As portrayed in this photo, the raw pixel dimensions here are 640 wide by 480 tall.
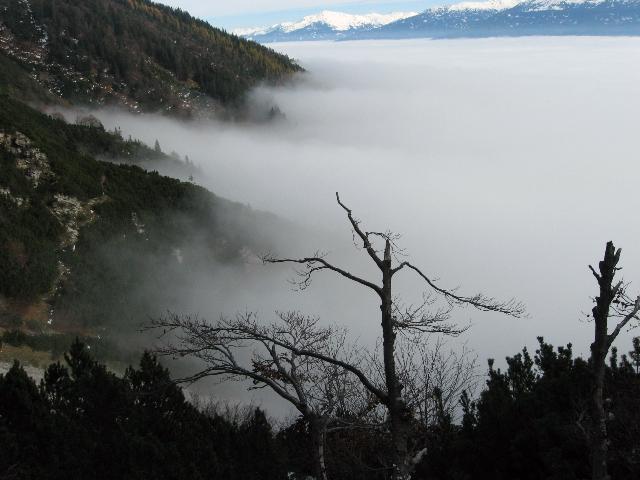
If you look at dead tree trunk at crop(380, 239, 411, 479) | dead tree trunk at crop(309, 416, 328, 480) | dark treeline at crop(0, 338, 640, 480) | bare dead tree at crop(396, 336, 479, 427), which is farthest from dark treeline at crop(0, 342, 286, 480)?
dead tree trunk at crop(380, 239, 411, 479)

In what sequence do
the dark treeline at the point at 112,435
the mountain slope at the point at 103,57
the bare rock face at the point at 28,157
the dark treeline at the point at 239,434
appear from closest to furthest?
1. the dark treeline at the point at 239,434
2. the dark treeline at the point at 112,435
3. the bare rock face at the point at 28,157
4. the mountain slope at the point at 103,57

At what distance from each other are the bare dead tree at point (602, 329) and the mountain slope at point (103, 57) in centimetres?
14299

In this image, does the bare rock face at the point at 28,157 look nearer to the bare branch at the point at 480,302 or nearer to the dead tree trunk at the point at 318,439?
the dead tree trunk at the point at 318,439

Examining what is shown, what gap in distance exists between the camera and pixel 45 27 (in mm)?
158750

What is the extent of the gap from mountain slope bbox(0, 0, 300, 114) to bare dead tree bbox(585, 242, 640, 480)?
143m

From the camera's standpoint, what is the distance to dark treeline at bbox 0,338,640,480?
14.2 metres

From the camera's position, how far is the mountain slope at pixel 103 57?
486ft

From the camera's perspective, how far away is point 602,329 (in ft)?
32.2

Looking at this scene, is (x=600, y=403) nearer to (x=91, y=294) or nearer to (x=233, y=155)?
(x=91, y=294)

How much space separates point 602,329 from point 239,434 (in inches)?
587

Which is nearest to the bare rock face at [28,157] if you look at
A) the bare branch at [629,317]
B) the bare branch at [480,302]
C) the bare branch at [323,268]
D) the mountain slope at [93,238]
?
the mountain slope at [93,238]

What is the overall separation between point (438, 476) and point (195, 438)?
26.0 ft

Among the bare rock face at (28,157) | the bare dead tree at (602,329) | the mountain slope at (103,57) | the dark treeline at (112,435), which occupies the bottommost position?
the dark treeline at (112,435)

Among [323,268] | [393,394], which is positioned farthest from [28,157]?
[393,394]
